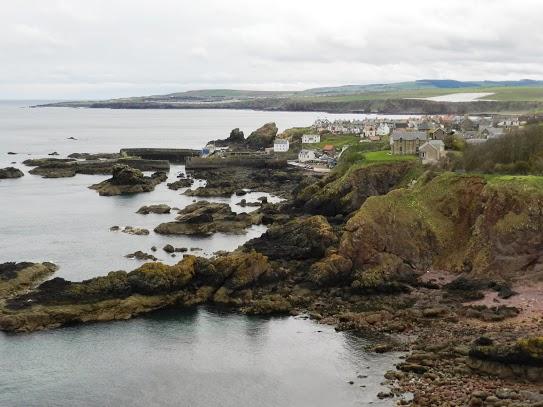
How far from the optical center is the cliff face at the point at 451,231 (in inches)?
1773

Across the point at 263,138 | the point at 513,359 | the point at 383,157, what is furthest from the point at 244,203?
the point at 263,138

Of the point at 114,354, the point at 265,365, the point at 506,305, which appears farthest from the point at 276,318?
the point at 506,305

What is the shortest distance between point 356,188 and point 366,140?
4770 cm

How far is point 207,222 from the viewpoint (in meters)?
65.3

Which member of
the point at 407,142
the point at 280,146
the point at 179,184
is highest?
the point at 407,142

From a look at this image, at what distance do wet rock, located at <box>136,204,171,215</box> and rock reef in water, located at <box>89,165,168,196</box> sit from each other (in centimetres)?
1442

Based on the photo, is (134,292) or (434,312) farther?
(134,292)

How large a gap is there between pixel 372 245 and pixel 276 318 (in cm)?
1117

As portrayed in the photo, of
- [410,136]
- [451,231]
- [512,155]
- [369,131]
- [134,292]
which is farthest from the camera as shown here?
[369,131]

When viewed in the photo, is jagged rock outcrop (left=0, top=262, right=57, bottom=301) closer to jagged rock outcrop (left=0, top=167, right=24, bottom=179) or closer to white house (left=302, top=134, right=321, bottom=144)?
jagged rock outcrop (left=0, top=167, right=24, bottom=179)

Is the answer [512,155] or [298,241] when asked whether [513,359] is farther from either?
[512,155]

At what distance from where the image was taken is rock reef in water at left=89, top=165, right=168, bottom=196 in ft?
289

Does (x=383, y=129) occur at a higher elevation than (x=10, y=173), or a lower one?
higher

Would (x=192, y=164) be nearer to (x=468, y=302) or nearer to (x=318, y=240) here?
(x=318, y=240)
